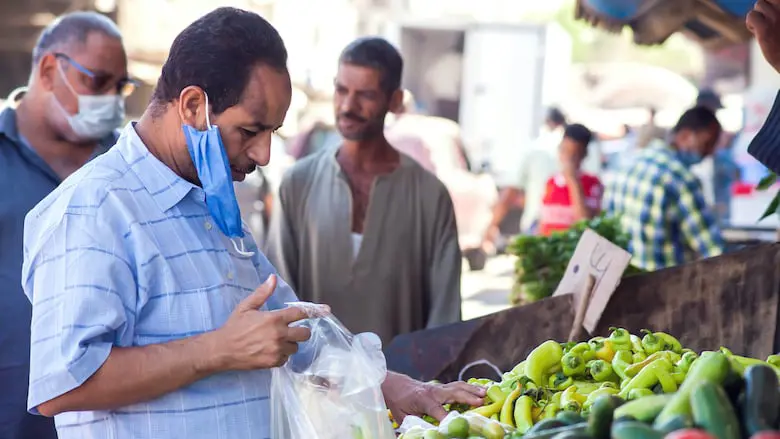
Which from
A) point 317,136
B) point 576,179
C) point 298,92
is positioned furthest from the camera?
point 298,92

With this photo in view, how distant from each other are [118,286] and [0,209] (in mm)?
1777

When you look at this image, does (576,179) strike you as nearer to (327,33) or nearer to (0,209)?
(0,209)

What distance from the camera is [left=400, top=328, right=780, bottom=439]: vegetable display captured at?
192 cm

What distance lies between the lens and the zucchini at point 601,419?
2008 mm

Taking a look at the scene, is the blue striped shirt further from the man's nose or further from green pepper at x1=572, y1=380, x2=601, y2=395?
green pepper at x1=572, y1=380, x2=601, y2=395

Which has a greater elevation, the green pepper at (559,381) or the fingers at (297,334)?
the fingers at (297,334)

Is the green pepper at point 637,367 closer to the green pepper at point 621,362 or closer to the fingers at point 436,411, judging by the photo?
the green pepper at point 621,362

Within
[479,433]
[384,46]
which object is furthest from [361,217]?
[479,433]

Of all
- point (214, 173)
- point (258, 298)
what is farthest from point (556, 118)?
point (258, 298)

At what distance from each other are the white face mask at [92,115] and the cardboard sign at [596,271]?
1.99 metres

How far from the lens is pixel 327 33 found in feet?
73.0

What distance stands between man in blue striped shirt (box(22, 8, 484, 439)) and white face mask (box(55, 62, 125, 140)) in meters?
1.77

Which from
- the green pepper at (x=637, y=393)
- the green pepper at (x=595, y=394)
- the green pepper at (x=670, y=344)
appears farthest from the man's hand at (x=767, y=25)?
the green pepper at (x=637, y=393)

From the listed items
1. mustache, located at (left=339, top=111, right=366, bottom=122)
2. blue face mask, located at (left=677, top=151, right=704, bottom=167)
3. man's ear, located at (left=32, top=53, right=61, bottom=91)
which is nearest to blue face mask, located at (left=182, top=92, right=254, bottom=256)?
man's ear, located at (left=32, top=53, right=61, bottom=91)
